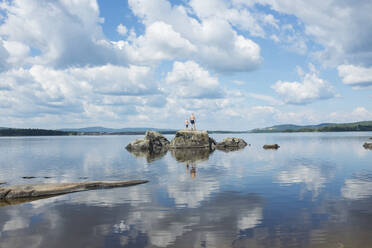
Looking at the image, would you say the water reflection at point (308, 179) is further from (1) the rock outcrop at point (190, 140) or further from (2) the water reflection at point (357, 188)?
(1) the rock outcrop at point (190, 140)

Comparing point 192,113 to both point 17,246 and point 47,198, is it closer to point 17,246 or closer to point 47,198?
point 47,198

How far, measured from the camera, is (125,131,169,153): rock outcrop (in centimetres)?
6875

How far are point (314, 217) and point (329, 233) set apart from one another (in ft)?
7.30

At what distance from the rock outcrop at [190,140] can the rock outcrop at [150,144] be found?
398 cm

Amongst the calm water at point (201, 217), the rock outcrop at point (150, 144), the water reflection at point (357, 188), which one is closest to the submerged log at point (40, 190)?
the calm water at point (201, 217)

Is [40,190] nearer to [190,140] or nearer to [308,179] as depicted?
[308,179]

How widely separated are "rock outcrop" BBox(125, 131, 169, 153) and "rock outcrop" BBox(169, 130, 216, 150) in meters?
3.98

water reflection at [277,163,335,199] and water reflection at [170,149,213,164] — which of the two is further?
water reflection at [170,149,213,164]

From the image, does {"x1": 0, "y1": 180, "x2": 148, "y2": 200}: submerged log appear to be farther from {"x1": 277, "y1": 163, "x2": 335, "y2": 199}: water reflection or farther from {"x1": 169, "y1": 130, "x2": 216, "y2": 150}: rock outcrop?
{"x1": 169, "y1": 130, "x2": 216, "y2": 150}: rock outcrop

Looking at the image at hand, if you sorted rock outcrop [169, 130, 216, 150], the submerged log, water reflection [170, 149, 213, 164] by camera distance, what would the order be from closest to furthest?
the submerged log, water reflection [170, 149, 213, 164], rock outcrop [169, 130, 216, 150]

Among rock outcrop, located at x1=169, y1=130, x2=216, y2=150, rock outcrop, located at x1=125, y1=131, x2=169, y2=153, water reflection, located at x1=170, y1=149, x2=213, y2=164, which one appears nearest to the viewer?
water reflection, located at x1=170, y1=149, x2=213, y2=164

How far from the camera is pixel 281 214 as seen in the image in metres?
14.2

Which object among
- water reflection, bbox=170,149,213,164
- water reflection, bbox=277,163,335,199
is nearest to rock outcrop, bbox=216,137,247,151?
water reflection, bbox=170,149,213,164

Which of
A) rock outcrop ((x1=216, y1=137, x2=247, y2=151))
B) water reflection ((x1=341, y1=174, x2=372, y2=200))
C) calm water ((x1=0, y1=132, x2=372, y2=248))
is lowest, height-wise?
calm water ((x1=0, y1=132, x2=372, y2=248))
